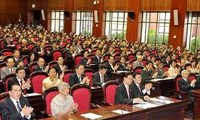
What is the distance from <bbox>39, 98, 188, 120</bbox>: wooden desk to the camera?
5265 mm

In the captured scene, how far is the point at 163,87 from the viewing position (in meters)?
10.4

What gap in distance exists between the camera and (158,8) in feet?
66.2

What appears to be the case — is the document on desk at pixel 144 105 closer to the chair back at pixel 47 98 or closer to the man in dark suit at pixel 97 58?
Result: the chair back at pixel 47 98

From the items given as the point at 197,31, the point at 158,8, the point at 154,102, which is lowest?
the point at 154,102

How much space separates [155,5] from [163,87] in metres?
10.8

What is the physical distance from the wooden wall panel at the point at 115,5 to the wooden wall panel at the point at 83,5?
5.82ft

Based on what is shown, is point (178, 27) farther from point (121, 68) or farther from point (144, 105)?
point (144, 105)

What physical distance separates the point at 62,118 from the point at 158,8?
16147 millimetres

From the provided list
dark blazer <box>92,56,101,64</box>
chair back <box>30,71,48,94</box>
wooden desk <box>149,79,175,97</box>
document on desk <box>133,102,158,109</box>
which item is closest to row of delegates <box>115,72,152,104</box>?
document on desk <box>133,102,158,109</box>

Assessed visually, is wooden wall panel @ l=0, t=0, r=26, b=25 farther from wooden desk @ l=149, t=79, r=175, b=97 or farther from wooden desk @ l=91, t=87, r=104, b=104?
wooden desk @ l=91, t=87, r=104, b=104

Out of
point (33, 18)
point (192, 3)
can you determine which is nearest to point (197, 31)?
point (192, 3)

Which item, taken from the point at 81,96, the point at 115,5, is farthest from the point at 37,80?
the point at 115,5

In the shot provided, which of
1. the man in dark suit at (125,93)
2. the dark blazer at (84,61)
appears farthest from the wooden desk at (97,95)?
Result: the dark blazer at (84,61)

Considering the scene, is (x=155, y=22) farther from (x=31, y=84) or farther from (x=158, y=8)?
(x=31, y=84)
